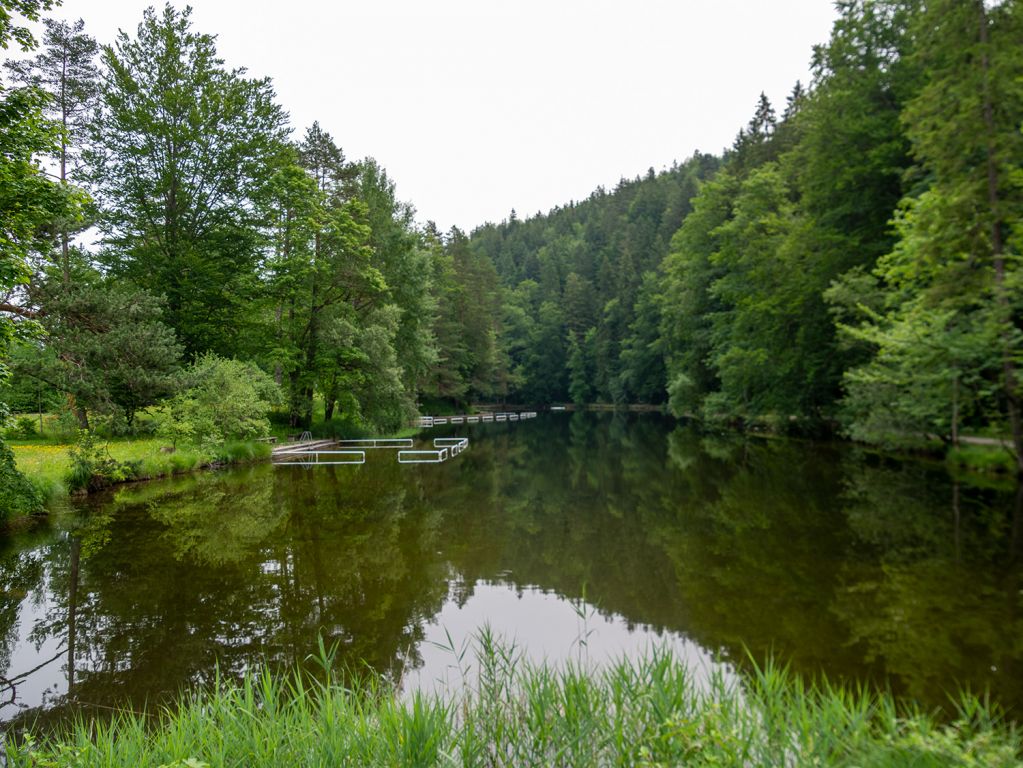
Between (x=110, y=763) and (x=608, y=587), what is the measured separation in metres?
6.33

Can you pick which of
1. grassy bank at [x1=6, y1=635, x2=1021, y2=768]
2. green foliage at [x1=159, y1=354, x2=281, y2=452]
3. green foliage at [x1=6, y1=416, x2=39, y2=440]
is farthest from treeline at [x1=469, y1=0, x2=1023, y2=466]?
green foliage at [x1=6, y1=416, x2=39, y2=440]

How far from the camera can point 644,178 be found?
98500mm

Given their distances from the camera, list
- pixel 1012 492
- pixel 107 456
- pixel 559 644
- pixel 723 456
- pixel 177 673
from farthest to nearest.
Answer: pixel 723 456 → pixel 107 456 → pixel 1012 492 → pixel 559 644 → pixel 177 673

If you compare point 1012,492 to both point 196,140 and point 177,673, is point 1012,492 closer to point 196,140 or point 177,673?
point 177,673

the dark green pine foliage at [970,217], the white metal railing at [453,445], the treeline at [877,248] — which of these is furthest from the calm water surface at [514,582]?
the white metal railing at [453,445]

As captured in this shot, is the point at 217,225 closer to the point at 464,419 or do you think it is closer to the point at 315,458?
the point at 315,458

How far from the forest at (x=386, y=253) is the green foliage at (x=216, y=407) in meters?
0.12

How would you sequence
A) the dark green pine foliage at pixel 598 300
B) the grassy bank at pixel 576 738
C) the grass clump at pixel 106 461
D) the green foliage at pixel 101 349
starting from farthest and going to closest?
the dark green pine foliage at pixel 598 300 < the grass clump at pixel 106 461 < the green foliage at pixel 101 349 < the grassy bank at pixel 576 738

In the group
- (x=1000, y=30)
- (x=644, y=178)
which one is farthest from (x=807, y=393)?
(x=644, y=178)

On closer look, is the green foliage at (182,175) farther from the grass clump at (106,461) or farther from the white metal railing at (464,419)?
the white metal railing at (464,419)

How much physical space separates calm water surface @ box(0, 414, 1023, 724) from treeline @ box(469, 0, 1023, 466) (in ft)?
12.0

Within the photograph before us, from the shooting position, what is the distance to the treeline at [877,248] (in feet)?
44.8

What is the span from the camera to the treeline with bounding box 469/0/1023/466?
1366cm

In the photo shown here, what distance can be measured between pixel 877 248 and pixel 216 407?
25.1 m
